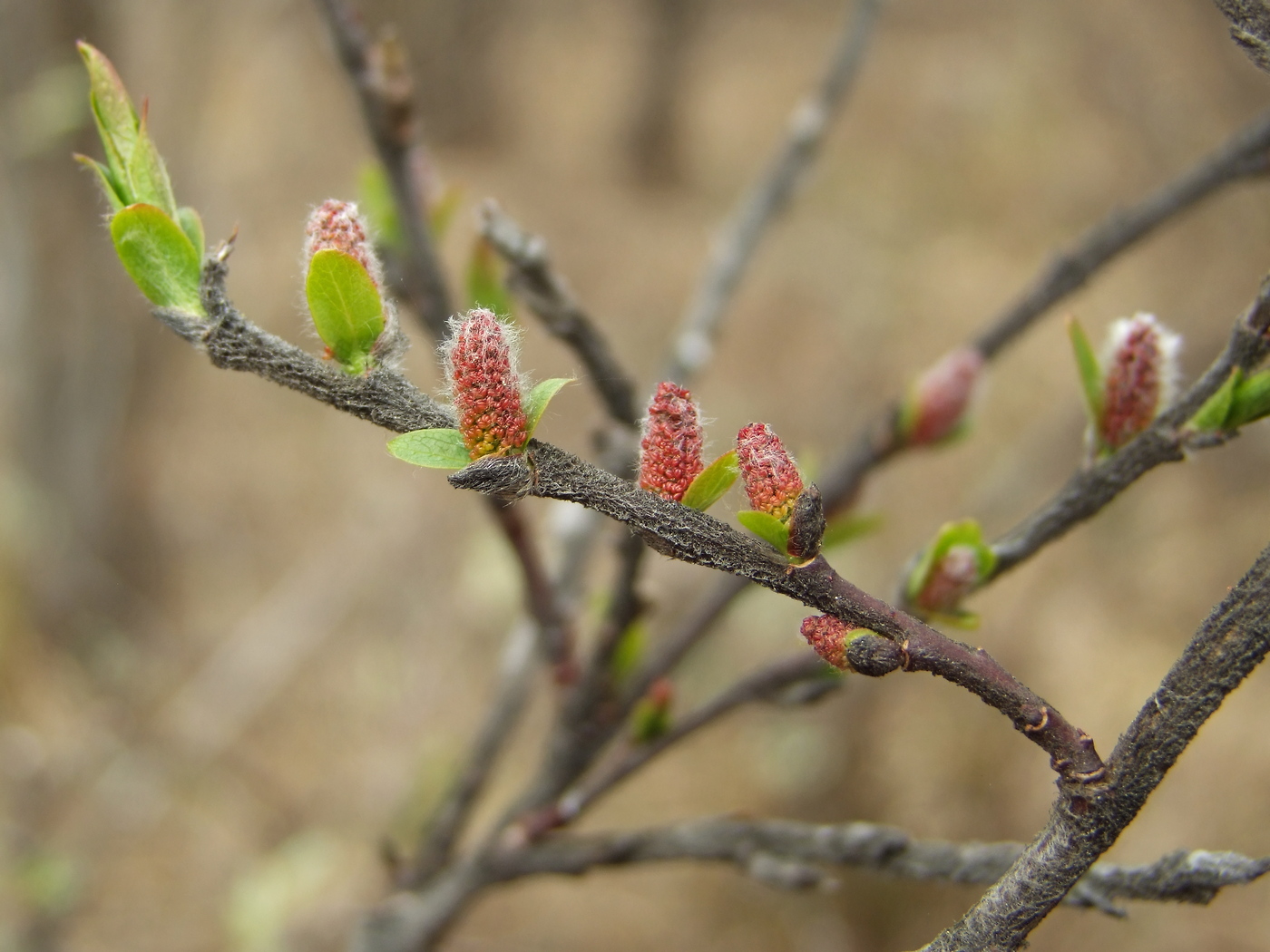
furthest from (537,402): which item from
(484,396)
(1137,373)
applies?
(1137,373)

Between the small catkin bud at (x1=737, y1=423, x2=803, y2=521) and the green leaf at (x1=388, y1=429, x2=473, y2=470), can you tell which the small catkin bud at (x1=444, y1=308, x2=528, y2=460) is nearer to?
the green leaf at (x1=388, y1=429, x2=473, y2=470)

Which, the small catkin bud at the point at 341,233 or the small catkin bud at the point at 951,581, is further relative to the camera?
the small catkin bud at the point at 951,581

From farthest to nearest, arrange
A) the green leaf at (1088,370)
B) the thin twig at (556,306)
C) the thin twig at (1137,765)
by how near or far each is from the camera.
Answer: the thin twig at (556,306) → the green leaf at (1088,370) → the thin twig at (1137,765)

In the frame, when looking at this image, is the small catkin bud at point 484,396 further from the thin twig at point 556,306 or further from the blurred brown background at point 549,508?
the blurred brown background at point 549,508

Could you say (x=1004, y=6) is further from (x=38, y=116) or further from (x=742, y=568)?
(x=742, y=568)

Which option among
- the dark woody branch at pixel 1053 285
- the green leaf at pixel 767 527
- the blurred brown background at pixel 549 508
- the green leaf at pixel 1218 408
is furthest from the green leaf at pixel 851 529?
the blurred brown background at pixel 549 508

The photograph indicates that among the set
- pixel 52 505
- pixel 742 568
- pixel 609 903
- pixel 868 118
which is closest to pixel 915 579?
pixel 742 568

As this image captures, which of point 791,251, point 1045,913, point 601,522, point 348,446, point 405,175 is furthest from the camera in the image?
point 791,251

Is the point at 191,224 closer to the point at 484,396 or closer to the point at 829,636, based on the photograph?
the point at 484,396
